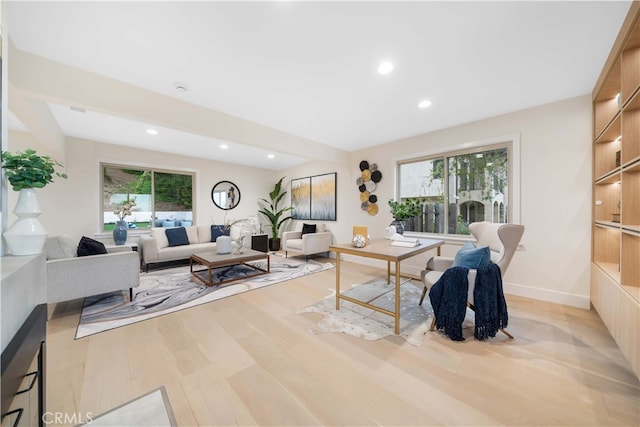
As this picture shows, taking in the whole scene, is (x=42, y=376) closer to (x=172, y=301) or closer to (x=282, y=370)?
(x=282, y=370)

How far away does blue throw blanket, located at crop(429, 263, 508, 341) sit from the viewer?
1.88 meters

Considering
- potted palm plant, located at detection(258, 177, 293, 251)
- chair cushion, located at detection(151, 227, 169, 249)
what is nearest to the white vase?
chair cushion, located at detection(151, 227, 169, 249)

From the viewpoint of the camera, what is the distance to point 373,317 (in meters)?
2.33

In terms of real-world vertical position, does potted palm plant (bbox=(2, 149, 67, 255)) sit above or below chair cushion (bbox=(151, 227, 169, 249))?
above

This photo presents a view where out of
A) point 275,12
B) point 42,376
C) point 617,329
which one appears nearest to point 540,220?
point 617,329

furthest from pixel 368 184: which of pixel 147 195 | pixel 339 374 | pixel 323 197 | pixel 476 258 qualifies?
pixel 147 195

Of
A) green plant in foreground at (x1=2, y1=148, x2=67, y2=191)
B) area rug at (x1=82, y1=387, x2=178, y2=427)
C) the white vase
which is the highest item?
green plant in foreground at (x1=2, y1=148, x2=67, y2=191)

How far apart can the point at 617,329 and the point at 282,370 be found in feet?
7.90

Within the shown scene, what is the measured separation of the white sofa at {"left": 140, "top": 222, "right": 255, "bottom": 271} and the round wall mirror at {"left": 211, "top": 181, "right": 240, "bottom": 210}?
0.89 meters

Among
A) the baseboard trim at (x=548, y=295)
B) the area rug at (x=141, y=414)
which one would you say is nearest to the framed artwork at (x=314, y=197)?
the baseboard trim at (x=548, y=295)

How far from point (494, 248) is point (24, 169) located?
3.45m

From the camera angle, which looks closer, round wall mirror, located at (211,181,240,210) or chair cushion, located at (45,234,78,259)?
chair cushion, located at (45,234,78,259)

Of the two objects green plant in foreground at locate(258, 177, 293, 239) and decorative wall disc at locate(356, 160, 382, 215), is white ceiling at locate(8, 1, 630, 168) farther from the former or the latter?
green plant in foreground at locate(258, 177, 293, 239)

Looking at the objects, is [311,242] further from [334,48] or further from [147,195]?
[147,195]
